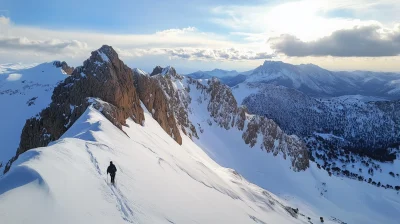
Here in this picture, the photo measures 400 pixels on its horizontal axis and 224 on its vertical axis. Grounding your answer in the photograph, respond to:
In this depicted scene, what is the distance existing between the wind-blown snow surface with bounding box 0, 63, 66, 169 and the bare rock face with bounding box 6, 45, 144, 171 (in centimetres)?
2242

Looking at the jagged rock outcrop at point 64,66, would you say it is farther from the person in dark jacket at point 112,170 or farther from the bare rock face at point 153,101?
the person in dark jacket at point 112,170

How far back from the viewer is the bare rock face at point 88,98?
58816 millimetres

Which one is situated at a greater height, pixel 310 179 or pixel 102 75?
pixel 102 75

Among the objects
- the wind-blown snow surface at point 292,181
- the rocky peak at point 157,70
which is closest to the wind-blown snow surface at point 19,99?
the rocky peak at point 157,70

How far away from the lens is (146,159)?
41531mm

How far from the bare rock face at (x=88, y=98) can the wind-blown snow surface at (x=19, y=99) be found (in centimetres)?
2242

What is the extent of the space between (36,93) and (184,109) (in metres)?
68.3

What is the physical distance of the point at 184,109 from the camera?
458 ft

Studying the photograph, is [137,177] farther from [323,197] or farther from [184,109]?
[323,197]

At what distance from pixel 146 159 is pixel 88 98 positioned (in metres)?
25.9

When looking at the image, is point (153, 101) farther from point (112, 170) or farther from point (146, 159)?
point (112, 170)

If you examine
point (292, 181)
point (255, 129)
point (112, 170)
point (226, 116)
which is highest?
point (112, 170)

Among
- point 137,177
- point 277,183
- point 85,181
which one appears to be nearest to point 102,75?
point 137,177

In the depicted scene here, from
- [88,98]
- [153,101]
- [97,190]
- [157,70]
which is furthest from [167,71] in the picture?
[97,190]
